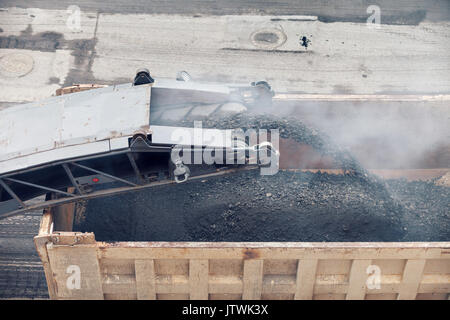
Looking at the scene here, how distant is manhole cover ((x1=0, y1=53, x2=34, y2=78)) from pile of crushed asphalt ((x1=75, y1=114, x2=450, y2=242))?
14.1ft

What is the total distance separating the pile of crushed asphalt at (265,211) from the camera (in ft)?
19.8

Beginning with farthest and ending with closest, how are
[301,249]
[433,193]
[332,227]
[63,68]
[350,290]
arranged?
[63,68]
[433,193]
[332,227]
[350,290]
[301,249]

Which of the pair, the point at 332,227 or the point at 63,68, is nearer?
the point at 332,227

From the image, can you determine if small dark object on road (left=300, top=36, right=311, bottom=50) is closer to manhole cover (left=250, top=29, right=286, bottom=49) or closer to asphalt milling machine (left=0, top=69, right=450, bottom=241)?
manhole cover (left=250, top=29, right=286, bottom=49)

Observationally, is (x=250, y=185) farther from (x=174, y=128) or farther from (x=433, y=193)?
(x=433, y=193)

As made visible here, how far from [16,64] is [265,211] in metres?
6.15

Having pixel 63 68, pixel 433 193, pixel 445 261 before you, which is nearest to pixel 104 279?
pixel 445 261

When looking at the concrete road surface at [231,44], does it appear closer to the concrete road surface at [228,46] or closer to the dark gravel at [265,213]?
the concrete road surface at [228,46]

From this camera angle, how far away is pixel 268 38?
1024cm

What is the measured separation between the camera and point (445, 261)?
552 cm

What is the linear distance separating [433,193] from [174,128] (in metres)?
3.65

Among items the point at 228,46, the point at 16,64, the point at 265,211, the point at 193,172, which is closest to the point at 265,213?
the point at 265,211

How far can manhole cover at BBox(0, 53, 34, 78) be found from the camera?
950cm

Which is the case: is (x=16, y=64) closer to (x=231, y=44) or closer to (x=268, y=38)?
(x=231, y=44)
